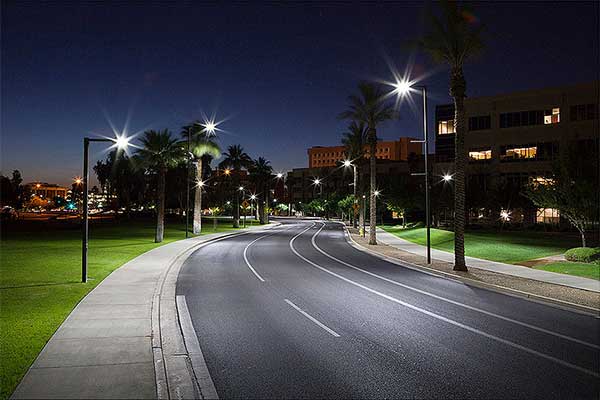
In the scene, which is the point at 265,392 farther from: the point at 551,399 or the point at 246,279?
the point at 246,279

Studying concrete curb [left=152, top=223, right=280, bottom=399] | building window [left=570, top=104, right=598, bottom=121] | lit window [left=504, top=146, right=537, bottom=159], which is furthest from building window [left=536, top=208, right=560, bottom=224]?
concrete curb [left=152, top=223, right=280, bottom=399]

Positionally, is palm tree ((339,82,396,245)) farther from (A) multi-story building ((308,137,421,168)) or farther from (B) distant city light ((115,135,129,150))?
(A) multi-story building ((308,137,421,168))

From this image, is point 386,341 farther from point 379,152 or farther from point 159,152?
point 379,152

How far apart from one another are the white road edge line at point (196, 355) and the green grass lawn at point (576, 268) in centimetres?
1531

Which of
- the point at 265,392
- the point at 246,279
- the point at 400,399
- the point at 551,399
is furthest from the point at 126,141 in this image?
the point at 551,399

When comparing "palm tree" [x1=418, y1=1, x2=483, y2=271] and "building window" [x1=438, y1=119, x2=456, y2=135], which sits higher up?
"building window" [x1=438, y1=119, x2=456, y2=135]

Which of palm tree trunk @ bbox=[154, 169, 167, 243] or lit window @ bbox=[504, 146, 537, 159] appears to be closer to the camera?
palm tree trunk @ bbox=[154, 169, 167, 243]

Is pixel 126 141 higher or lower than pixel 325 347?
higher

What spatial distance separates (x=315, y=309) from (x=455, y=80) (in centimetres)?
1284

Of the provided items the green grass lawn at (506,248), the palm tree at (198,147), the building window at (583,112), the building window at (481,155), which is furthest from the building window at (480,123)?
the palm tree at (198,147)

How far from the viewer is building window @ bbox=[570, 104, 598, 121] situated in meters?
54.0

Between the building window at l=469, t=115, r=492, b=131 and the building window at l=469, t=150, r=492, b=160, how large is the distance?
10.5 ft

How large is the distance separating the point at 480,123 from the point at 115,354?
6454cm

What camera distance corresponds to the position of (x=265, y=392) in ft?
21.4
